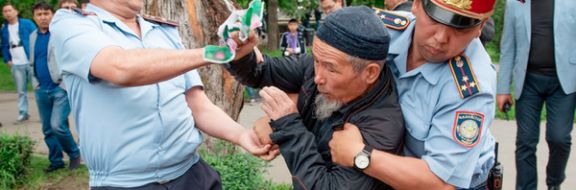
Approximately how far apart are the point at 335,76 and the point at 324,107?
163 mm

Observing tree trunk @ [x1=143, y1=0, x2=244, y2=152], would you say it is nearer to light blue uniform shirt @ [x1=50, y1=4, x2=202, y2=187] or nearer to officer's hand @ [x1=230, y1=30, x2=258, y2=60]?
light blue uniform shirt @ [x1=50, y1=4, x2=202, y2=187]

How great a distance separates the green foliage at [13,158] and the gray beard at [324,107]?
406 cm

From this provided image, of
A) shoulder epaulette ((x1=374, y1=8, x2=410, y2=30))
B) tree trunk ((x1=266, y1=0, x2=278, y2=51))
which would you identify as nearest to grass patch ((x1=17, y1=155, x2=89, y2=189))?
shoulder epaulette ((x1=374, y1=8, x2=410, y2=30))

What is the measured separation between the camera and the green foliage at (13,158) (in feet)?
17.7

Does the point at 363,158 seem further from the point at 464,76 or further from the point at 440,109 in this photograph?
the point at 464,76

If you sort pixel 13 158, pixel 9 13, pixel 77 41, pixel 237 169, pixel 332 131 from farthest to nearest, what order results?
pixel 9 13 < pixel 13 158 < pixel 237 169 < pixel 332 131 < pixel 77 41

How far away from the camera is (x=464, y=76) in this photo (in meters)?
2.00

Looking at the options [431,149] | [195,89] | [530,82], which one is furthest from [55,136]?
[431,149]

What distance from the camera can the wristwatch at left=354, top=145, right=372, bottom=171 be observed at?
196cm

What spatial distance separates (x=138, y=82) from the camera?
6.36 ft

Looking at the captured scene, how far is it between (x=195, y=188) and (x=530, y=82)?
119 inches

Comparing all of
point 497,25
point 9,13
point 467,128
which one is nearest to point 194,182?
point 467,128

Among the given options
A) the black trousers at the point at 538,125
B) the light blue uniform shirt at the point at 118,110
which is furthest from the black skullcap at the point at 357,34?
the black trousers at the point at 538,125

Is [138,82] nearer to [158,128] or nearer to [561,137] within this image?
[158,128]
